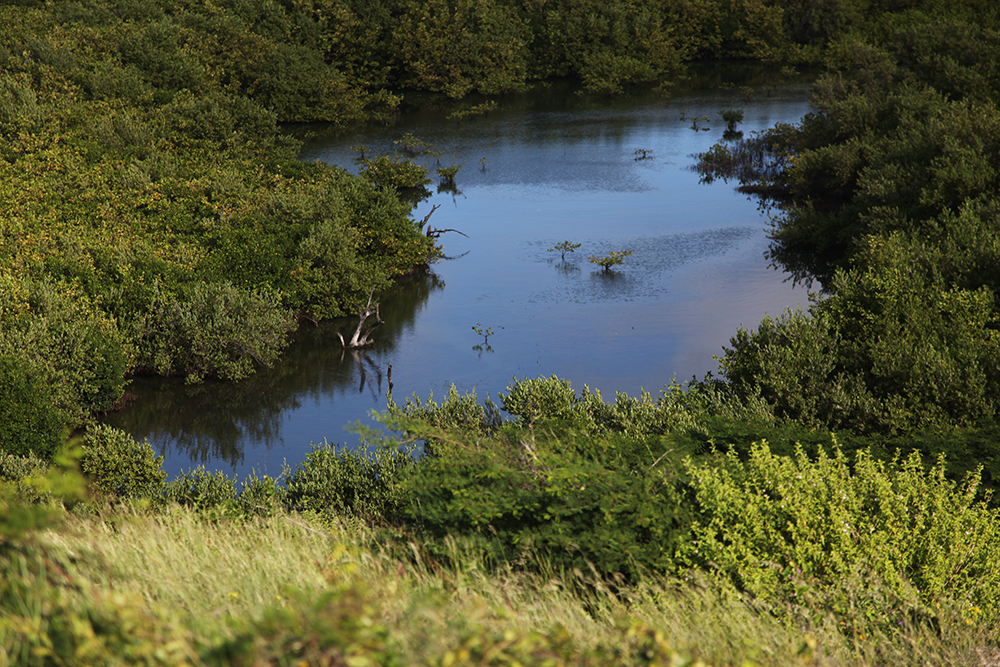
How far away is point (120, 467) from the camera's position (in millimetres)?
16781

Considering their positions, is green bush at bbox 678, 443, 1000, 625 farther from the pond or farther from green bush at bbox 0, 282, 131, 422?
green bush at bbox 0, 282, 131, 422

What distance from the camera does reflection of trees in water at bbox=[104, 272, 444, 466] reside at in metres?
21.1

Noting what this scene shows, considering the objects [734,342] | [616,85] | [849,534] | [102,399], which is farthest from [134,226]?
[616,85]

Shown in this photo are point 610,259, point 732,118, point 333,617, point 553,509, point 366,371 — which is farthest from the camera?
point 732,118

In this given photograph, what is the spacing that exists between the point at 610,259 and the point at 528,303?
14.5 feet

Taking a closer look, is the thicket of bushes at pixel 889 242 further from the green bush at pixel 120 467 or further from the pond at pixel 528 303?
the green bush at pixel 120 467

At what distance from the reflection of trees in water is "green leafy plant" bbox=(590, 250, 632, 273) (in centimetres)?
A: 857

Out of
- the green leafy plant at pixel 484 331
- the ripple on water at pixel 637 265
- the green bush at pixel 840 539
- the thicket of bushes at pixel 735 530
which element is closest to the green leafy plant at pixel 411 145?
the ripple on water at pixel 637 265

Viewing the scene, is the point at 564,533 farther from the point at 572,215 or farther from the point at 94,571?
the point at 572,215

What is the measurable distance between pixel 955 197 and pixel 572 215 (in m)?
15.6

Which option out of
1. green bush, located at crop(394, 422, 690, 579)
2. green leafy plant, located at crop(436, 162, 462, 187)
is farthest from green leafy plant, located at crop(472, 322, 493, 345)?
green leafy plant, located at crop(436, 162, 462, 187)

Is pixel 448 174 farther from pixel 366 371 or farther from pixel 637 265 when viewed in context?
pixel 366 371

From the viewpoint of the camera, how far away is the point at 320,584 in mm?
6879

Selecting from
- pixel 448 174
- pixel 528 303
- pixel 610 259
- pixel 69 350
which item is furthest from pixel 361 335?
pixel 448 174
